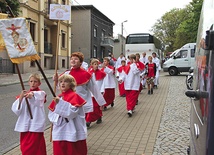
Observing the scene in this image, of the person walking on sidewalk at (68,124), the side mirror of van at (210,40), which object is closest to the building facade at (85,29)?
the person walking on sidewalk at (68,124)

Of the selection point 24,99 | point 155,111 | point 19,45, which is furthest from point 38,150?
point 155,111

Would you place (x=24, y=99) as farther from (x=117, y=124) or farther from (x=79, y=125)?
(x=117, y=124)

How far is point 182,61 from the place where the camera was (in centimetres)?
2561

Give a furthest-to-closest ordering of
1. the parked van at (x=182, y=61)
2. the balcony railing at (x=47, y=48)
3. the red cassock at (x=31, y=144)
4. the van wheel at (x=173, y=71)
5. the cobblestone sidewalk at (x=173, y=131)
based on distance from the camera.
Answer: the balcony railing at (x=47, y=48), the van wheel at (x=173, y=71), the parked van at (x=182, y=61), the cobblestone sidewalk at (x=173, y=131), the red cassock at (x=31, y=144)

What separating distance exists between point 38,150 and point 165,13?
6754cm

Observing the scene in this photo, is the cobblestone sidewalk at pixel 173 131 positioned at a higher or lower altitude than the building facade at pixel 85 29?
lower

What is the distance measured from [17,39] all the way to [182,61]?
22.8 metres

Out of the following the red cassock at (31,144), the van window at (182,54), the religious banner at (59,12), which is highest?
the religious banner at (59,12)

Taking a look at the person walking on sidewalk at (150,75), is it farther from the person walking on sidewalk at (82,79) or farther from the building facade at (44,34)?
the building facade at (44,34)

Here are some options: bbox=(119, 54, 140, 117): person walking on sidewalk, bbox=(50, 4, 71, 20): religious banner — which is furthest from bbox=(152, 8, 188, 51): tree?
bbox=(50, 4, 71, 20): religious banner

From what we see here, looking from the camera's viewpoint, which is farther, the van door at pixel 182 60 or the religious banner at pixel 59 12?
the van door at pixel 182 60

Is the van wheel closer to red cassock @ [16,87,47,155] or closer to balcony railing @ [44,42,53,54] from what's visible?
balcony railing @ [44,42,53,54]

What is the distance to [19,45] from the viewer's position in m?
4.10

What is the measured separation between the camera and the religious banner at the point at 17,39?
4.04m
